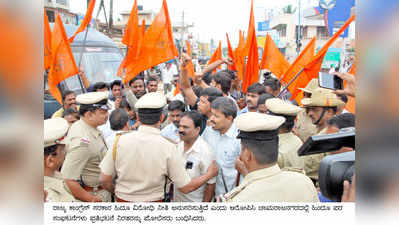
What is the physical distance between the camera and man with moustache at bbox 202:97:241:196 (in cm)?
275

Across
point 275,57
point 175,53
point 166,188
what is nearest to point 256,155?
point 166,188

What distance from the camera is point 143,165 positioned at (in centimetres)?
219

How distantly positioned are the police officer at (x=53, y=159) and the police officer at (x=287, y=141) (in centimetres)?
160

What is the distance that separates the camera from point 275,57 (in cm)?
528

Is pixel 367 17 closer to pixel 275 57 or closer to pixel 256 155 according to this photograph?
pixel 256 155

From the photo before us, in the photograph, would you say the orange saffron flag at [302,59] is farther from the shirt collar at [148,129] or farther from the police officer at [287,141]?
the shirt collar at [148,129]

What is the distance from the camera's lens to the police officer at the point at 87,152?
7.66ft

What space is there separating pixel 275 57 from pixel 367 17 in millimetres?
3947

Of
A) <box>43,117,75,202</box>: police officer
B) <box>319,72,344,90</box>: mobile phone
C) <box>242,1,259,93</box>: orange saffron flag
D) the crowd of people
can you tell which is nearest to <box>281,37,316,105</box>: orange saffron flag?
<box>242,1,259,93</box>: orange saffron flag

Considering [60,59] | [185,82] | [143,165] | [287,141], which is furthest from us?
[60,59]

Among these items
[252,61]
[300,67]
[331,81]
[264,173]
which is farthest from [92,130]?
[300,67]

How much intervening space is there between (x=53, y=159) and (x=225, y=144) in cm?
153

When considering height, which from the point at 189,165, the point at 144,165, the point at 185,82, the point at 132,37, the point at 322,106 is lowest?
the point at 189,165

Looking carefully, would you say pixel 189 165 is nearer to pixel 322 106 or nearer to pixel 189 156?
pixel 189 156
